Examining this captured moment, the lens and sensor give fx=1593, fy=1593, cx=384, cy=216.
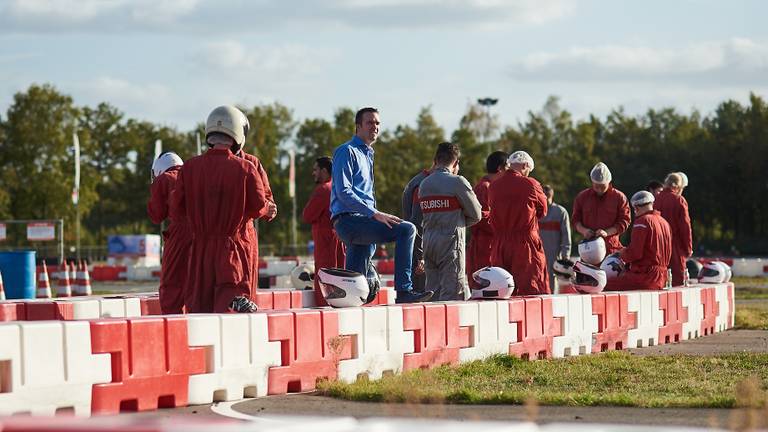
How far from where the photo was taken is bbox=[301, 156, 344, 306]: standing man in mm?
16125

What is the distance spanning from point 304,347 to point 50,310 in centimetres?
385

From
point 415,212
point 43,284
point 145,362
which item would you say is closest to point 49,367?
point 145,362

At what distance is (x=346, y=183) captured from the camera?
12.7 meters

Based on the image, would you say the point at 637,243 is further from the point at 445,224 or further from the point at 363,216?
the point at 363,216

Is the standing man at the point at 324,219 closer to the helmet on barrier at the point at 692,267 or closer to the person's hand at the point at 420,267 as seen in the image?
the person's hand at the point at 420,267

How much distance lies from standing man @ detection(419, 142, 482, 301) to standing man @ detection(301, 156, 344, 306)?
1.99 meters

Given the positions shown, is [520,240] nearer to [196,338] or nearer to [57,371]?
[196,338]

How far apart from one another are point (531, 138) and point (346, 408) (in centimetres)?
9526

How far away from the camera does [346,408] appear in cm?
888

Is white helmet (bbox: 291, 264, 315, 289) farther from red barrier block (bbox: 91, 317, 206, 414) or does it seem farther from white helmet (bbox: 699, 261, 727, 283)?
red barrier block (bbox: 91, 317, 206, 414)

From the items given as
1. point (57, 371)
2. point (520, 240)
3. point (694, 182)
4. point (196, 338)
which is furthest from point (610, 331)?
point (694, 182)

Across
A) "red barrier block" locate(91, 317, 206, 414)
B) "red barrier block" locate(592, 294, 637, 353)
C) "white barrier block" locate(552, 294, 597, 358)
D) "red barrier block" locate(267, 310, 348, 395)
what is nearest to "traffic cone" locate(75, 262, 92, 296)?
"red barrier block" locate(592, 294, 637, 353)

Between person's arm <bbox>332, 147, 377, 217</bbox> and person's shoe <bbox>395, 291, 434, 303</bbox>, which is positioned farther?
person's shoe <bbox>395, 291, 434, 303</bbox>

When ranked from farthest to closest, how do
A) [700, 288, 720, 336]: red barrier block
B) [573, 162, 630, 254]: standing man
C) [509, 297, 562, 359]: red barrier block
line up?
[573, 162, 630, 254]: standing man, [700, 288, 720, 336]: red barrier block, [509, 297, 562, 359]: red barrier block
